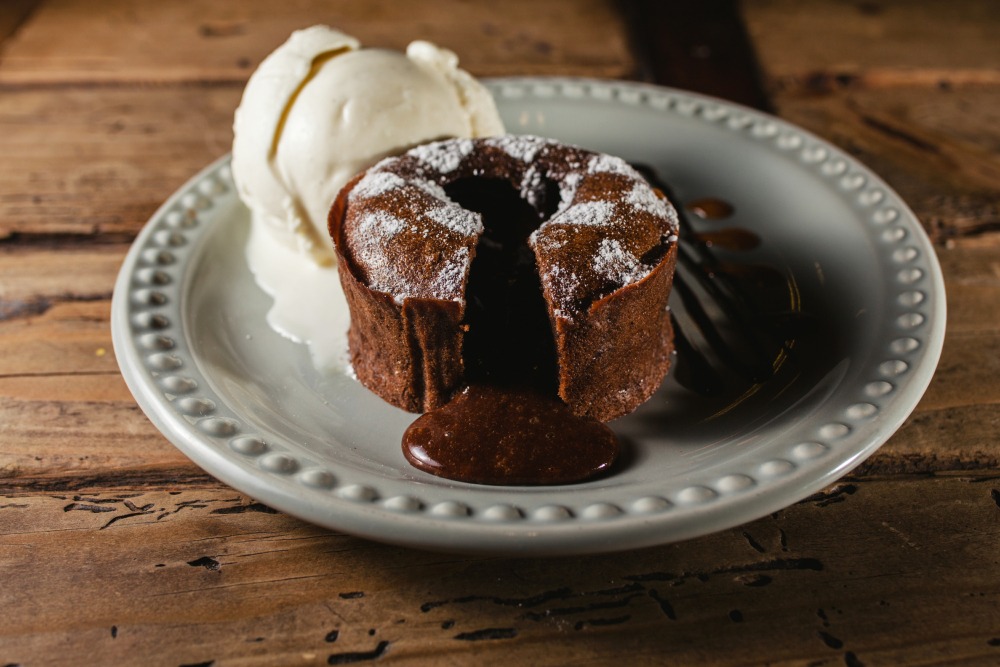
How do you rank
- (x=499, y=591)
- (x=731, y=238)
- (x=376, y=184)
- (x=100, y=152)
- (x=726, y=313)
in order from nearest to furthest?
(x=499, y=591) < (x=376, y=184) < (x=726, y=313) < (x=731, y=238) < (x=100, y=152)

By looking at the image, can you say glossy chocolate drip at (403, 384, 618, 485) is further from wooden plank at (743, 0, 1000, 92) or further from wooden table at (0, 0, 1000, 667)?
wooden plank at (743, 0, 1000, 92)

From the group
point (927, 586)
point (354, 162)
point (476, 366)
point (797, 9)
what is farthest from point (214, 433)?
point (797, 9)

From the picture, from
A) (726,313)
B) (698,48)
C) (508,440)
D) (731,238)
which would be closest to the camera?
(508,440)

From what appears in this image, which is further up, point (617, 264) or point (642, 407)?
point (617, 264)

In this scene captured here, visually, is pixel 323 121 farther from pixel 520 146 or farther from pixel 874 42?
pixel 874 42

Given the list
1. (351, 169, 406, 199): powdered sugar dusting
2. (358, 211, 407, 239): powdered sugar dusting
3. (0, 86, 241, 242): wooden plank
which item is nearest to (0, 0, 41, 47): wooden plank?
(0, 86, 241, 242): wooden plank

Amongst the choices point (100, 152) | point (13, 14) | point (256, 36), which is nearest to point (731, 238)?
point (100, 152)

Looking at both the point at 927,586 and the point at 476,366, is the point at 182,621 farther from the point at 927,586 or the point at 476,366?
the point at 927,586

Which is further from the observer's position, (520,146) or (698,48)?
(698,48)
